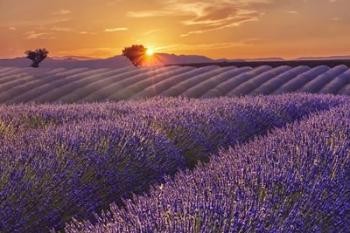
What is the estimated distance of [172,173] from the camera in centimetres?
537

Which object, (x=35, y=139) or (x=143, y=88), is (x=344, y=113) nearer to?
(x=35, y=139)

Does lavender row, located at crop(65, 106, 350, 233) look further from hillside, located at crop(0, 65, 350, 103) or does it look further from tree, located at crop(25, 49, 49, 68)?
tree, located at crop(25, 49, 49, 68)

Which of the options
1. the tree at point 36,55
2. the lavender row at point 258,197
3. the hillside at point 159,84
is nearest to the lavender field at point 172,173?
the lavender row at point 258,197

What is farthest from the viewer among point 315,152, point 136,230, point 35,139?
point 35,139

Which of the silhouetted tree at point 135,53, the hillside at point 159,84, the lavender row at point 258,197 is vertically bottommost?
the hillside at point 159,84

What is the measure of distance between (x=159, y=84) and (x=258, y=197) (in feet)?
39.0

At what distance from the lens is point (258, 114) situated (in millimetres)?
7309

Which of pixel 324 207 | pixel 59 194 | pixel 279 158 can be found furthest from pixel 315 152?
pixel 59 194

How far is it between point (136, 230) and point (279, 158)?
5.46ft

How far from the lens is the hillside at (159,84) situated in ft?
45.1

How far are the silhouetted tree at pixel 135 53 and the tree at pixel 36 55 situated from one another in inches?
208

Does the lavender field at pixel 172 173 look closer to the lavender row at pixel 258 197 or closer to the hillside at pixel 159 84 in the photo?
the lavender row at pixel 258 197

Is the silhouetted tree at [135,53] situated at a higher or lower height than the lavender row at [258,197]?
higher

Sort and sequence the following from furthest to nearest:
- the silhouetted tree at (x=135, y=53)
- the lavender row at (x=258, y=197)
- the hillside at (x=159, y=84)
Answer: the silhouetted tree at (x=135, y=53), the hillside at (x=159, y=84), the lavender row at (x=258, y=197)
